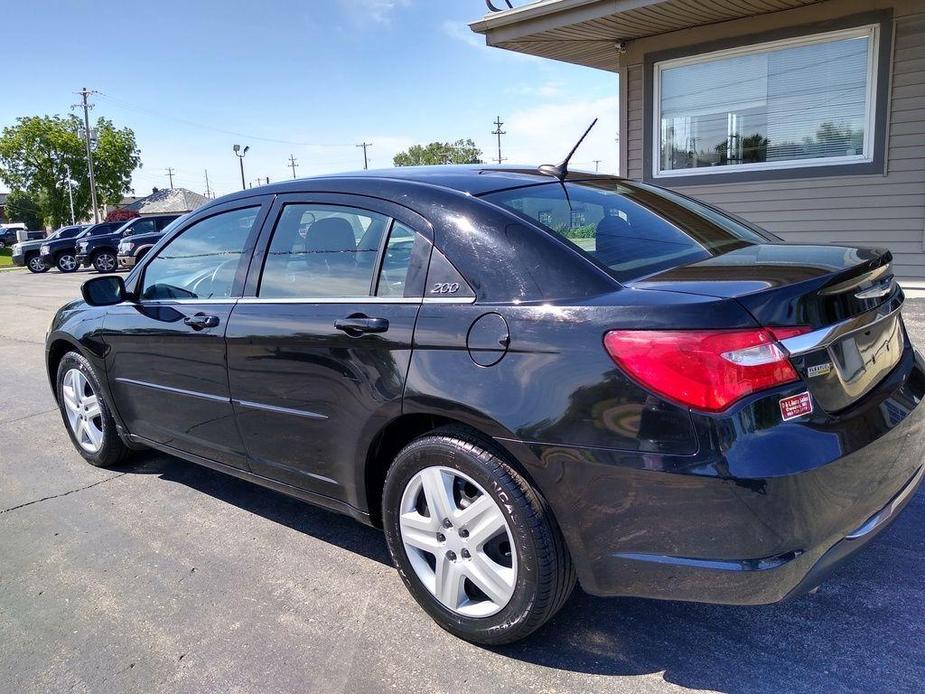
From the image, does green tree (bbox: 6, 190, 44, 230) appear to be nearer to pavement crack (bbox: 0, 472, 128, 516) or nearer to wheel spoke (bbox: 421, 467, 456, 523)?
pavement crack (bbox: 0, 472, 128, 516)

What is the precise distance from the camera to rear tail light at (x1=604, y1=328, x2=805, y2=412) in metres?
1.93

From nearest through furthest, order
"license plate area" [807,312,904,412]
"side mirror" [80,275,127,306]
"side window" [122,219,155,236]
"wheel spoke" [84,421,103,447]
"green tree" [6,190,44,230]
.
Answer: "license plate area" [807,312,904,412] < "side mirror" [80,275,127,306] < "wheel spoke" [84,421,103,447] < "side window" [122,219,155,236] < "green tree" [6,190,44,230]

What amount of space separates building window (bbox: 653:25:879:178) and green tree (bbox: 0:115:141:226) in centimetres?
6668

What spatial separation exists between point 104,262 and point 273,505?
24.3 meters

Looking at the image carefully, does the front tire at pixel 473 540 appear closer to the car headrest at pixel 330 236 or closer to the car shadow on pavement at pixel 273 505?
the car shadow on pavement at pixel 273 505

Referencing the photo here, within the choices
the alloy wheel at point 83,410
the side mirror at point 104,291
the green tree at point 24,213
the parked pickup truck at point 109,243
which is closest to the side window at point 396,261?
the side mirror at point 104,291

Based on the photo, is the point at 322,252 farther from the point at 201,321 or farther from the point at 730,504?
the point at 730,504

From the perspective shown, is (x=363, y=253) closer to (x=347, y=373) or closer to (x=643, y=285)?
(x=347, y=373)

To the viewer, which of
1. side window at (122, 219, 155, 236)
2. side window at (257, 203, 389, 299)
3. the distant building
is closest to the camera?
side window at (257, 203, 389, 299)

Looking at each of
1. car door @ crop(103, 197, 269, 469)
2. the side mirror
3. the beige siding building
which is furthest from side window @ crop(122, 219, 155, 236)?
car door @ crop(103, 197, 269, 469)

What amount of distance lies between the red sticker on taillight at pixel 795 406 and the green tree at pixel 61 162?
72430mm

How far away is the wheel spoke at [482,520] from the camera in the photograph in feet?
7.63

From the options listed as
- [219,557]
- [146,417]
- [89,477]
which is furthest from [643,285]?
[89,477]

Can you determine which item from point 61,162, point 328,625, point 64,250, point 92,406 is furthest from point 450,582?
point 61,162
